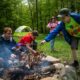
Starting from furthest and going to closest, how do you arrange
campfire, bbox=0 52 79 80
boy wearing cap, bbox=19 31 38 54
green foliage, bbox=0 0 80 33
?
green foliage, bbox=0 0 80 33, boy wearing cap, bbox=19 31 38 54, campfire, bbox=0 52 79 80

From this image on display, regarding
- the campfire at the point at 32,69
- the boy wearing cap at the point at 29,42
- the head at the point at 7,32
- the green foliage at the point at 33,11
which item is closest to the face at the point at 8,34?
the head at the point at 7,32

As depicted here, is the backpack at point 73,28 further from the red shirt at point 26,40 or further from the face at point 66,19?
the red shirt at point 26,40

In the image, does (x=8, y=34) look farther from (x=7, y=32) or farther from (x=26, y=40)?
(x=26, y=40)

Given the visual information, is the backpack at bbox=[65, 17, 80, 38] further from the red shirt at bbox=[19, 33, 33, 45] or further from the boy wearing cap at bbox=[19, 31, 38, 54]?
the red shirt at bbox=[19, 33, 33, 45]

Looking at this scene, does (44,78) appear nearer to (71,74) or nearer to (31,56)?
(31,56)

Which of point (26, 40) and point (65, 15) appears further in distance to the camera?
point (26, 40)

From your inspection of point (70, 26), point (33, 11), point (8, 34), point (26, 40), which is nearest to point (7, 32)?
point (8, 34)

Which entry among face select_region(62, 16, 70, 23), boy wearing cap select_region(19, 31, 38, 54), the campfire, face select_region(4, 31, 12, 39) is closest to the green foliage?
boy wearing cap select_region(19, 31, 38, 54)

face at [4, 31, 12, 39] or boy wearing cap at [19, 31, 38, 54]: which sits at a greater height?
face at [4, 31, 12, 39]

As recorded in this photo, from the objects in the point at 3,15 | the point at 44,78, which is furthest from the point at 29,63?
the point at 3,15

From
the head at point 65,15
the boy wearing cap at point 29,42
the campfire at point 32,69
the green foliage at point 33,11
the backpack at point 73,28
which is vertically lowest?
the green foliage at point 33,11

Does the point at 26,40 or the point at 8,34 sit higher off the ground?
the point at 8,34

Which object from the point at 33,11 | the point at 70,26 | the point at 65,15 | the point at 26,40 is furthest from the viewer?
the point at 33,11

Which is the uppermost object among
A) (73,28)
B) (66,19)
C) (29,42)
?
(66,19)
